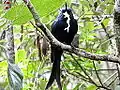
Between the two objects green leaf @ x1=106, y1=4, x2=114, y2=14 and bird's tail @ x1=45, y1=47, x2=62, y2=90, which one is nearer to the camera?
bird's tail @ x1=45, y1=47, x2=62, y2=90

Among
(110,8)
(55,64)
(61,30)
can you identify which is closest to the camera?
(55,64)

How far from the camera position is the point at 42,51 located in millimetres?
1428

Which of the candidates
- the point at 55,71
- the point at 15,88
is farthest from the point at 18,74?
the point at 55,71

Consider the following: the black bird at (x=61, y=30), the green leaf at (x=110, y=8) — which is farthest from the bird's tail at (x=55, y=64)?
the green leaf at (x=110, y=8)

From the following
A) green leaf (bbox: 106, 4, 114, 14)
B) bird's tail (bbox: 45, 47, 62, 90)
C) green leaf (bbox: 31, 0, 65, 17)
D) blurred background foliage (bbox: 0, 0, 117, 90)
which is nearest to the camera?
green leaf (bbox: 31, 0, 65, 17)

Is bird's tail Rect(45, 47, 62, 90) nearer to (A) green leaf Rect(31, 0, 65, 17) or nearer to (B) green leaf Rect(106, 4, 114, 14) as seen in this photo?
(B) green leaf Rect(106, 4, 114, 14)

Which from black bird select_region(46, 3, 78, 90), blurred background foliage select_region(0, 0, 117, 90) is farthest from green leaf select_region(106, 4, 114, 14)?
black bird select_region(46, 3, 78, 90)

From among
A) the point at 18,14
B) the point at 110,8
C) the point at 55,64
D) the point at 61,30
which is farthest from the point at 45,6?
the point at 110,8

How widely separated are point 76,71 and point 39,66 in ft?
0.80

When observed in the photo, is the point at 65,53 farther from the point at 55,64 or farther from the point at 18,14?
the point at 18,14

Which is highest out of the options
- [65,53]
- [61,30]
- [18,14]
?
[18,14]

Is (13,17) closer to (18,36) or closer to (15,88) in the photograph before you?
(15,88)

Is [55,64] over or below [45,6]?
below

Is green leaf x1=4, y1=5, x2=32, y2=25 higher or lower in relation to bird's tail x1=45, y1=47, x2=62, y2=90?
higher
